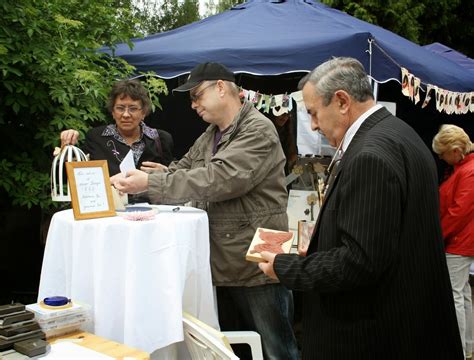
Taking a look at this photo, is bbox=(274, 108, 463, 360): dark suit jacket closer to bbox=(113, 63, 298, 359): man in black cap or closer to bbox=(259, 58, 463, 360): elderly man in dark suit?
bbox=(259, 58, 463, 360): elderly man in dark suit

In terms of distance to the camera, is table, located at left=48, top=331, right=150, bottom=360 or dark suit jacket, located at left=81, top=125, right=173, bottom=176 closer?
table, located at left=48, top=331, right=150, bottom=360

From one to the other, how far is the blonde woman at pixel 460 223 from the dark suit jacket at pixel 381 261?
258 centimetres

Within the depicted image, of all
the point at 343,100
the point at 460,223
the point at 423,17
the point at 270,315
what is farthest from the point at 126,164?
the point at 423,17

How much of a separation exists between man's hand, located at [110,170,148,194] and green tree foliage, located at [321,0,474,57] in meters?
11.0

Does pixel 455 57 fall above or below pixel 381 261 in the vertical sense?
above

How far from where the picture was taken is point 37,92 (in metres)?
3.40

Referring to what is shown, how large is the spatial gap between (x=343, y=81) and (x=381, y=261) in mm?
561

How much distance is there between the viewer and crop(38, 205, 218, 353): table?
7.04 ft

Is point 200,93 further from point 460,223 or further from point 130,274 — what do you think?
point 460,223

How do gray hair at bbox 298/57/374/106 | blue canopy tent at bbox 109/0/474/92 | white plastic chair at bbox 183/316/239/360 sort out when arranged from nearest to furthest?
gray hair at bbox 298/57/374/106 → white plastic chair at bbox 183/316/239/360 → blue canopy tent at bbox 109/0/474/92

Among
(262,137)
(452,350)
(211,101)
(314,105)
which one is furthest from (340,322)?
(211,101)

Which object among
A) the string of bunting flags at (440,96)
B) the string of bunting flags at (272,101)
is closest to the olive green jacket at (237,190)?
the string of bunting flags at (272,101)

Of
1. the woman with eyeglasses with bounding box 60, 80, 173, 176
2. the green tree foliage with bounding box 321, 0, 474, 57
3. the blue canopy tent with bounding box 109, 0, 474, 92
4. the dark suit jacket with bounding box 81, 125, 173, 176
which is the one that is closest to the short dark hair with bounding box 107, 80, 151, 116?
the woman with eyeglasses with bounding box 60, 80, 173, 176

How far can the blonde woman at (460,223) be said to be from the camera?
405 centimetres
